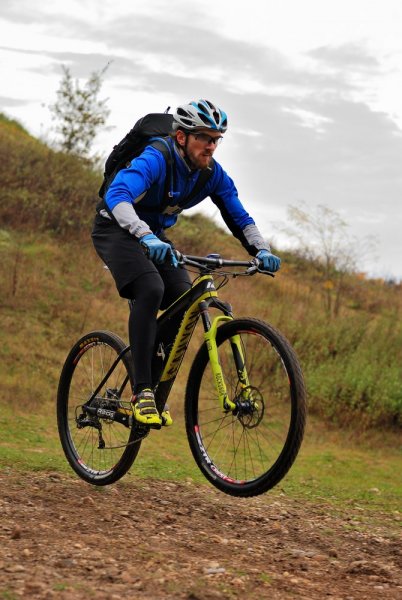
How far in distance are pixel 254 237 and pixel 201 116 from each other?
101 cm

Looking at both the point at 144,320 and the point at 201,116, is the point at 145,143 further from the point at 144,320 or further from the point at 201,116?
the point at 144,320

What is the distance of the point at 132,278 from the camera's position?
507 cm

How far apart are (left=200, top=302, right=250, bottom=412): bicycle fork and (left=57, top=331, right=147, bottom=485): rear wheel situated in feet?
2.30

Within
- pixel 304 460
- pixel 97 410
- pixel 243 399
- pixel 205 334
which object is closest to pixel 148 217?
pixel 205 334

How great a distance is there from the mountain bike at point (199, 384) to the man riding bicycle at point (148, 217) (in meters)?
0.18

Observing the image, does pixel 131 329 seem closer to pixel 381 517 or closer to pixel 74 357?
pixel 74 357

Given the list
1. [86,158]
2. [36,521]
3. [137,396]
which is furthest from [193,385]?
[86,158]

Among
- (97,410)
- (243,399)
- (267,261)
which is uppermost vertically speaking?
(267,261)

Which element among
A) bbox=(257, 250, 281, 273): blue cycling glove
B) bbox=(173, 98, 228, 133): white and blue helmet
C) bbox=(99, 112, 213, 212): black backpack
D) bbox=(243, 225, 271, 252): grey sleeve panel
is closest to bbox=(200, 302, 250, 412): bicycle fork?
bbox=(257, 250, 281, 273): blue cycling glove

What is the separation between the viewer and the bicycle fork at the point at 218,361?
16.0 ft

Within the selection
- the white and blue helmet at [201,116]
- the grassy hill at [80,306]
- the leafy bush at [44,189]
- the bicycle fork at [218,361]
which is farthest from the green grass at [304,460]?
the leafy bush at [44,189]

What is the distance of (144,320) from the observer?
5102mm

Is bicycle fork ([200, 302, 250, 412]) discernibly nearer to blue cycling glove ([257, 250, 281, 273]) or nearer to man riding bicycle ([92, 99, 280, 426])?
man riding bicycle ([92, 99, 280, 426])

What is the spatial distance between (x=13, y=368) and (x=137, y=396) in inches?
250
